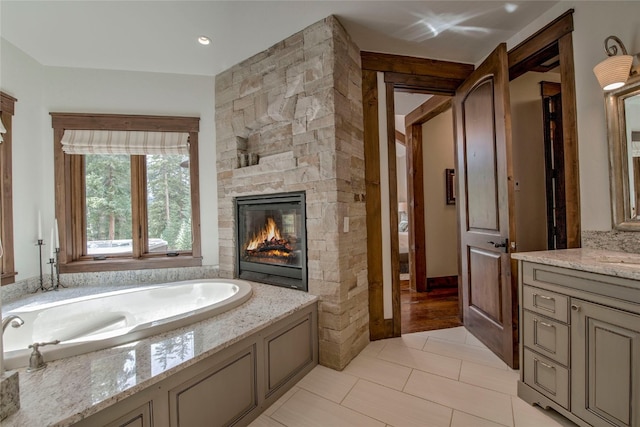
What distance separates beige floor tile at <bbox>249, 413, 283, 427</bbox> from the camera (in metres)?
1.51

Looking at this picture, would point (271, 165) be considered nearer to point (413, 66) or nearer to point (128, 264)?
point (413, 66)

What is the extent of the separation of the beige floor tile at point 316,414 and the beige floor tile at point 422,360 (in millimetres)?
679

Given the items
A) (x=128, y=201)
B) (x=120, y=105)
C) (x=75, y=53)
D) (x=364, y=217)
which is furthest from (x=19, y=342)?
(x=364, y=217)

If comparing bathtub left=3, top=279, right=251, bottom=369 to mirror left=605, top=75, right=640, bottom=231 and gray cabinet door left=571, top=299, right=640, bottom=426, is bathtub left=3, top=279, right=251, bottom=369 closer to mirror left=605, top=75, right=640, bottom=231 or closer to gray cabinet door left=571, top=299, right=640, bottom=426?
gray cabinet door left=571, top=299, right=640, bottom=426

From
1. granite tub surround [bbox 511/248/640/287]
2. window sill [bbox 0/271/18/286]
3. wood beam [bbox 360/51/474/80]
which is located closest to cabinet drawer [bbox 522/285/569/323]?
granite tub surround [bbox 511/248/640/287]

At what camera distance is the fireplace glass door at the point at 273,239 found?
2.24m

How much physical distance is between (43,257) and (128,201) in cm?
85

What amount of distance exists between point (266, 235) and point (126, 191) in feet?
5.32

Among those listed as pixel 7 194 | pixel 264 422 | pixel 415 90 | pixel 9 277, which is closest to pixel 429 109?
pixel 415 90

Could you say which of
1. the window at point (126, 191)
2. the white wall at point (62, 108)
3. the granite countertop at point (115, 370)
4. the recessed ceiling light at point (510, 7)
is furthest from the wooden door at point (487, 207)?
the window at point (126, 191)

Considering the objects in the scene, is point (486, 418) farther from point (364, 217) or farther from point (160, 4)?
point (160, 4)

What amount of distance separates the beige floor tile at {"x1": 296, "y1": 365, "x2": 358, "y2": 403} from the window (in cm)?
170

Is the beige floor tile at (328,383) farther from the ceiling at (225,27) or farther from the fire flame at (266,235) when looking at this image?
the ceiling at (225,27)

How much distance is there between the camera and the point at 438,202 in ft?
13.5
